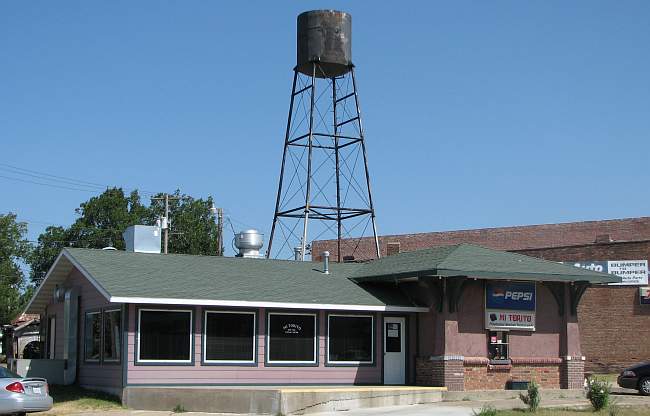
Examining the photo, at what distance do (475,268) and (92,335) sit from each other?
11.2 meters

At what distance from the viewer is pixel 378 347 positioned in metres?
29.4

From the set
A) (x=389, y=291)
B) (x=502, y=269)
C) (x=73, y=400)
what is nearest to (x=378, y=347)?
(x=389, y=291)

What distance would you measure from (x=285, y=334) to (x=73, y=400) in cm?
604

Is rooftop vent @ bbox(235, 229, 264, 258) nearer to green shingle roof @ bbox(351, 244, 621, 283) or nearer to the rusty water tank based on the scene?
green shingle roof @ bbox(351, 244, 621, 283)

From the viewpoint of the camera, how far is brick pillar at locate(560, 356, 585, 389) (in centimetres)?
2981

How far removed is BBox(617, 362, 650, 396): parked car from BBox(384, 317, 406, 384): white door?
6956 mm

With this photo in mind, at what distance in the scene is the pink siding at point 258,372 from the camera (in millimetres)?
25938

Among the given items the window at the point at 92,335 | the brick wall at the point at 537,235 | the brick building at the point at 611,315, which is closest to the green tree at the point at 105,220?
the brick wall at the point at 537,235

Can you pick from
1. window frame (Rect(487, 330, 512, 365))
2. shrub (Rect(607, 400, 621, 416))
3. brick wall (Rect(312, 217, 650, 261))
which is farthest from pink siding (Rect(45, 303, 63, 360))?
brick wall (Rect(312, 217, 650, 261))

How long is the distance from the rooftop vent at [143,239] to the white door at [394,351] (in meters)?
7.96

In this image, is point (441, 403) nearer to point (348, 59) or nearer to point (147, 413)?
point (147, 413)

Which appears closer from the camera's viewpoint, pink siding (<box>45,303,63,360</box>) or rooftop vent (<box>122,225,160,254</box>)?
rooftop vent (<box>122,225,160,254</box>)

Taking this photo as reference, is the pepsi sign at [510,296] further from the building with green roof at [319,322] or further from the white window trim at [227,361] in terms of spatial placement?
the white window trim at [227,361]

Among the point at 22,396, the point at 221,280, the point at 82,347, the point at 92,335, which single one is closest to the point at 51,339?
the point at 82,347
